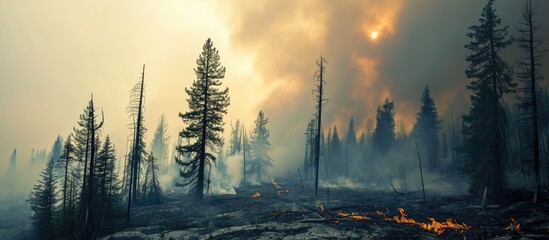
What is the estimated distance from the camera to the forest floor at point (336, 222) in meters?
18.4

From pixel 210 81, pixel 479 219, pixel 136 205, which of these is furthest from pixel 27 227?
pixel 479 219

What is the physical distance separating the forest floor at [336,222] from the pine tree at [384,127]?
54.2 m

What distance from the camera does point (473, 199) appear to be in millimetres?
30594

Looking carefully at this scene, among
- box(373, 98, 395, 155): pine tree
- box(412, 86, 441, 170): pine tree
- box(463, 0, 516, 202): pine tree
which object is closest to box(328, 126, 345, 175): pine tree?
box(373, 98, 395, 155): pine tree

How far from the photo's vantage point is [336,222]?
22.1m

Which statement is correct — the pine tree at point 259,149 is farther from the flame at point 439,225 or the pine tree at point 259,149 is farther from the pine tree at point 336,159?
the flame at point 439,225

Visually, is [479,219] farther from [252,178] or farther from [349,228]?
[252,178]

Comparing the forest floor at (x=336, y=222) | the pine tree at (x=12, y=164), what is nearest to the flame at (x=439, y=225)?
the forest floor at (x=336, y=222)

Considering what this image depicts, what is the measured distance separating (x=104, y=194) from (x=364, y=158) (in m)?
82.4

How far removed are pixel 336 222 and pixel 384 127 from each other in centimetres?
6691

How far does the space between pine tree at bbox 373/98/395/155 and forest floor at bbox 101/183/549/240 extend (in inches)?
2135

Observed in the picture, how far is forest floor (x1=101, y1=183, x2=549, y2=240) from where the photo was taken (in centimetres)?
1842

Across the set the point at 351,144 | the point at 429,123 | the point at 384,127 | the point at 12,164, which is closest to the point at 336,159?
the point at 351,144

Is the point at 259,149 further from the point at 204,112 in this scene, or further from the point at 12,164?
the point at 12,164
